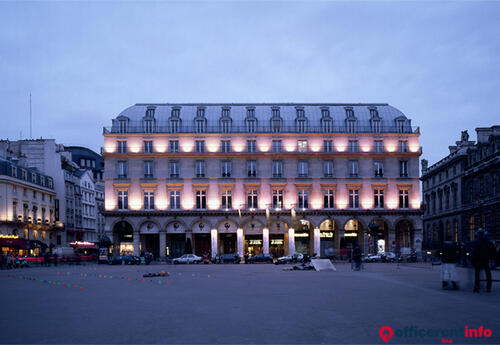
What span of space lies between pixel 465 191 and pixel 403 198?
26.9 ft

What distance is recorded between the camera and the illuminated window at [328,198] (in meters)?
70.5

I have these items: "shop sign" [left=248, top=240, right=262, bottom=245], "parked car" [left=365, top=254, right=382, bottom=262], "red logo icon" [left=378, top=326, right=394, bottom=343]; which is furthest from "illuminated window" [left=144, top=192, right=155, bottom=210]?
"red logo icon" [left=378, top=326, right=394, bottom=343]

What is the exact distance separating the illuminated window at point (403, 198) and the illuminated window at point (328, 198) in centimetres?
908

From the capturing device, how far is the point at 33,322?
12.8 metres

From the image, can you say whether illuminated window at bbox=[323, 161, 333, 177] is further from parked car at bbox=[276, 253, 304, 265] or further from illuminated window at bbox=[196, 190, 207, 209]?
illuminated window at bbox=[196, 190, 207, 209]

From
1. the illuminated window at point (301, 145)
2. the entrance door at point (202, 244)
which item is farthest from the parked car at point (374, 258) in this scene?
the entrance door at point (202, 244)

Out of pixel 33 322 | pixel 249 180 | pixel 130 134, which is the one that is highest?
pixel 130 134

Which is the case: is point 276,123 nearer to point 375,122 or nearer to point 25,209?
point 375,122

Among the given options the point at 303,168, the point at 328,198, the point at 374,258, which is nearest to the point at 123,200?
the point at 303,168

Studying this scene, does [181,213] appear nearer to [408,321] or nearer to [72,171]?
[72,171]

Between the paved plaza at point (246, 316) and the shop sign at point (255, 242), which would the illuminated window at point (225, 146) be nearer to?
the shop sign at point (255, 242)

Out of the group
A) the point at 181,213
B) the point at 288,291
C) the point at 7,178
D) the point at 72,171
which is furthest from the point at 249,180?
the point at 288,291

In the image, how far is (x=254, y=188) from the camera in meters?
70.6

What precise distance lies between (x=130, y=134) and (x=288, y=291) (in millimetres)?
54460
